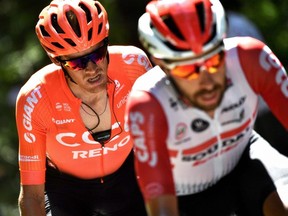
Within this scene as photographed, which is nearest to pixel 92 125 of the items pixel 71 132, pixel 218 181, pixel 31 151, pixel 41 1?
pixel 71 132

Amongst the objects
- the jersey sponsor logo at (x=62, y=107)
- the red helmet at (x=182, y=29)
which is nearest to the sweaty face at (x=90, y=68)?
the jersey sponsor logo at (x=62, y=107)

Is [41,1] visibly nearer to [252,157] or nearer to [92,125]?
[92,125]

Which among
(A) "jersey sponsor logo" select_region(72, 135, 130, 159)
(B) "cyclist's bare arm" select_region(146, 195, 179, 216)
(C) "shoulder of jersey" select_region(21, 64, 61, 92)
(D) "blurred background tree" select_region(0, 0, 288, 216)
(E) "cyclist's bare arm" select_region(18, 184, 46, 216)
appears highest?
(C) "shoulder of jersey" select_region(21, 64, 61, 92)

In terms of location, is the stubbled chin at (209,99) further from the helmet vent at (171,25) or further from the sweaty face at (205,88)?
the helmet vent at (171,25)

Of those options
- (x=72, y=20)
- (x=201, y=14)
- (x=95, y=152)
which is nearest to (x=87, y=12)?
(x=72, y=20)

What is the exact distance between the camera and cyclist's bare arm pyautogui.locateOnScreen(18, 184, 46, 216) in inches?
215

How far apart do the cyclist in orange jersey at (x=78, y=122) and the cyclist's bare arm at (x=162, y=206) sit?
1252 mm

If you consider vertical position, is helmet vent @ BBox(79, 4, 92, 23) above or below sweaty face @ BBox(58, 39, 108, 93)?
above

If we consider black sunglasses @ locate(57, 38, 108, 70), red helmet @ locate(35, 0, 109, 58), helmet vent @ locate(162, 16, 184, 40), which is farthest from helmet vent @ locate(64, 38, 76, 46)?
helmet vent @ locate(162, 16, 184, 40)

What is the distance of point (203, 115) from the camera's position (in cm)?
461

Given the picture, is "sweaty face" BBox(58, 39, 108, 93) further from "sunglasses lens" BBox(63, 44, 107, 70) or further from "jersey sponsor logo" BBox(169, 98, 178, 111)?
"jersey sponsor logo" BBox(169, 98, 178, 111)

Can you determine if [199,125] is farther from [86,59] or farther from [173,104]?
[86,59]

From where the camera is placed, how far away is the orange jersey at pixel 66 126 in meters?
5.45

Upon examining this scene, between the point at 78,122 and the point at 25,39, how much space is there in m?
5.66
